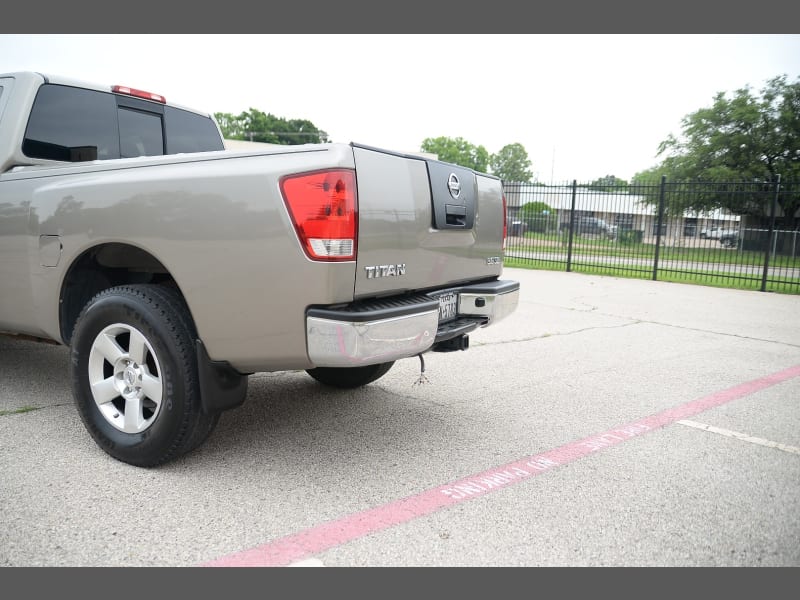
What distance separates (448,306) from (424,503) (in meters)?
1.15

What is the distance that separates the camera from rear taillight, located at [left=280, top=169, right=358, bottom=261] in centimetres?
261

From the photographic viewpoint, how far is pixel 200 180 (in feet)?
9.18

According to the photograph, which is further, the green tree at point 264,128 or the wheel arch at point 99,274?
the green tree at point 264,128

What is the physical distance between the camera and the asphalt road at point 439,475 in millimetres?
2455

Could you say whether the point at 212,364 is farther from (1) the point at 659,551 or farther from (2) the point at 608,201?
(2) the point at 608,201

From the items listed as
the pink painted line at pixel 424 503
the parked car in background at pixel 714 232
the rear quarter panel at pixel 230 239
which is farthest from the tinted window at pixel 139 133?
the parked car in background at pixel 714 232

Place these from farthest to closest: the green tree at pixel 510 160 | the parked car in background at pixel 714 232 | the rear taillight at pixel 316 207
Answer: the green tree at pixel 510 160
the parked car in background at pixel 714 232
the rear taillight at pixel 316 207

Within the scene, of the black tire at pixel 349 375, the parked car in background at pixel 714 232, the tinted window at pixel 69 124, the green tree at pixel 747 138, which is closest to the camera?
the tinted window at pixel 69 124

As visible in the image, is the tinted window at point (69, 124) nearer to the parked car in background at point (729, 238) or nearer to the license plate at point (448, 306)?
the license plate at point (448, 306)

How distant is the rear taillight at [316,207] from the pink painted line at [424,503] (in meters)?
1.14

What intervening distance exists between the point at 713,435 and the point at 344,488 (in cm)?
240

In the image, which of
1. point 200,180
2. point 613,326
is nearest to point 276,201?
point 200,180

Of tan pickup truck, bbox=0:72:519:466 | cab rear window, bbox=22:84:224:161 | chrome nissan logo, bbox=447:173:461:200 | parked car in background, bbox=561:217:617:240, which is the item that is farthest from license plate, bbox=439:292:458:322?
parked car in background, bbox=561:217:617:240

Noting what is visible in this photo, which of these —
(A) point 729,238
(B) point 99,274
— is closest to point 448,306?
(B) point 99,274
